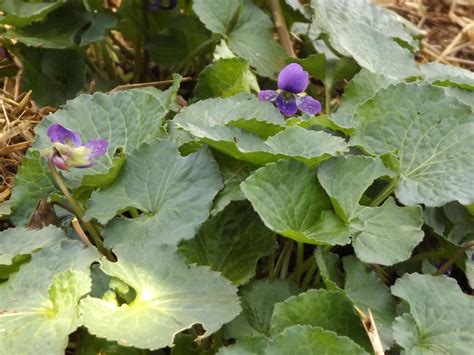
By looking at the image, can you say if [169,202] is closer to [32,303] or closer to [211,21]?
[32,303]

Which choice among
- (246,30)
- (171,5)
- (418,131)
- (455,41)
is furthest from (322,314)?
(455,41)

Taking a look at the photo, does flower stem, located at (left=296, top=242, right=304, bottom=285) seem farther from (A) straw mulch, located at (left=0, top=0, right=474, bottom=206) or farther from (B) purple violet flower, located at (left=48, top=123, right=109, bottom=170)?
(A) straw mulch, located at (left=0, top=0, right=474, bottom=206)

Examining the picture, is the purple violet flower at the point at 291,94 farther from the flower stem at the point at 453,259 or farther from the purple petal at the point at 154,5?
the purple petal at the point at 154,5

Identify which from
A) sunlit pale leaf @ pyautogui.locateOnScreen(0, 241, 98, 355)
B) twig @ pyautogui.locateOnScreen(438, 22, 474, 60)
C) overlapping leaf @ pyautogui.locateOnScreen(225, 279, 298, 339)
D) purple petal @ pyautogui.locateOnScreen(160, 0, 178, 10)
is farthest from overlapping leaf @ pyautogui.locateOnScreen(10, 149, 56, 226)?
twig @ pyautogui.locateOnScreen(438, 22, 474, 60)

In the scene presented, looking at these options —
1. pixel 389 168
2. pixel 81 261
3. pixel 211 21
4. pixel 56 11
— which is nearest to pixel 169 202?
pixel 81 261

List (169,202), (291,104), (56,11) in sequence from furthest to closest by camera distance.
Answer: (56,11) < (291,104) < (169,202)

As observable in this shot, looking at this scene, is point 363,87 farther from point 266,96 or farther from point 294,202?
point 294,202

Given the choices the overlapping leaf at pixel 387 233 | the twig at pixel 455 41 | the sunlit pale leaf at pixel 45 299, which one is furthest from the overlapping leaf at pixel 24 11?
the twig at pixel 455 41
